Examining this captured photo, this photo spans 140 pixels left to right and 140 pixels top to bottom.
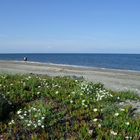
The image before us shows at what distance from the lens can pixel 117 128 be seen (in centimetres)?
952

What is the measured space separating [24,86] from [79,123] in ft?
14.7

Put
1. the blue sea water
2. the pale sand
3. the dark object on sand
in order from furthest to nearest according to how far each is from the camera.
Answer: the blue sea water < the pale sand < the dark object on sand

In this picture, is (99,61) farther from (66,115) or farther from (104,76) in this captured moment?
(66,115)

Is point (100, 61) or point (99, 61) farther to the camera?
point (99, 61)

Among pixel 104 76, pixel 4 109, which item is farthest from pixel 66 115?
pixel 104 76

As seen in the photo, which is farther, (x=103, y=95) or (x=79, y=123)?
(x=103, y=95)

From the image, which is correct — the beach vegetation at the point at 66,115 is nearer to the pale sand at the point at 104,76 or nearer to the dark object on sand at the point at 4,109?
the dark object on sand at the point at 4,109

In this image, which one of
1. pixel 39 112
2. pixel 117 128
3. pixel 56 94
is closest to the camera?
pixel 117 128

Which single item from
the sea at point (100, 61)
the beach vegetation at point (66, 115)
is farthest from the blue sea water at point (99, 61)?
the beach vegetation at point (66, 115)

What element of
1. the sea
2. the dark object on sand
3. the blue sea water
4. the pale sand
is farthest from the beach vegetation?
the blue sea water

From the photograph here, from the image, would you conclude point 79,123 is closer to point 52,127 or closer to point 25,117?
point 52,127

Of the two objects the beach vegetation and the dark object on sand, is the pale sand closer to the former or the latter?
the beach vegetation

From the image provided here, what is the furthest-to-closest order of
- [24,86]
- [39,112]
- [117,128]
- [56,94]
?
[24,86] → [56,94] → [39,112] → [117,128]

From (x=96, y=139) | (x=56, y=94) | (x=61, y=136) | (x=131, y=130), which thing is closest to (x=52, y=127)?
(x=61, y=136)
